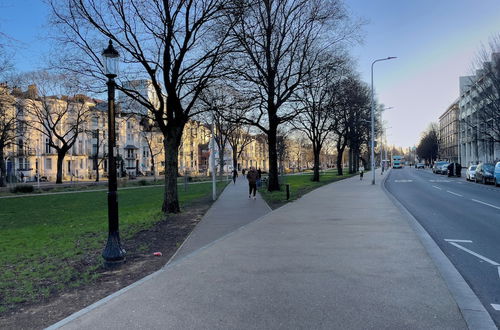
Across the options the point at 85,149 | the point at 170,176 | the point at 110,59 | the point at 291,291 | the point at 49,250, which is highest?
the point at 85,149

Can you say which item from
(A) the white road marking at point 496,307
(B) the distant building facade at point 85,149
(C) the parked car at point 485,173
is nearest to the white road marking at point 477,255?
(A) the white road marking at point 496,307

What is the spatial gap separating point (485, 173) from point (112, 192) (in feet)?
99.9

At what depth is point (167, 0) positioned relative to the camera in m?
12.4

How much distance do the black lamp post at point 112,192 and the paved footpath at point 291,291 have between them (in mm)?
1160

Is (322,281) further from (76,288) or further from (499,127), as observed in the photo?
(499,127)

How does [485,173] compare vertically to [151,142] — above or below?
below

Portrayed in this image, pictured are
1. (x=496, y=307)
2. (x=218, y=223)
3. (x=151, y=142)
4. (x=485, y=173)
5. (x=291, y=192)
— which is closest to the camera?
(x=496, y=307)

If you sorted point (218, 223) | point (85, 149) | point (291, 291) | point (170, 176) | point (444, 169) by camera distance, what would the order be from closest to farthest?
point (291, 291), point (218, 223), point (170, 176), point (444, 169), point (85, 149)

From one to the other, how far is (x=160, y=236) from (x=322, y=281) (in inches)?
213

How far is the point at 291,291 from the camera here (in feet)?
15.6

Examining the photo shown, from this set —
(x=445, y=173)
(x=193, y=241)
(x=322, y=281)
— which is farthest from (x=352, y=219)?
(x=445, y=173)

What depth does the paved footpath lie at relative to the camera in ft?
12.7

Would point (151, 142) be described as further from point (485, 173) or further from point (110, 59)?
point (110, 59)

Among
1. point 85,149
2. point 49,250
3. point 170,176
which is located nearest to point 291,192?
point 170,176
